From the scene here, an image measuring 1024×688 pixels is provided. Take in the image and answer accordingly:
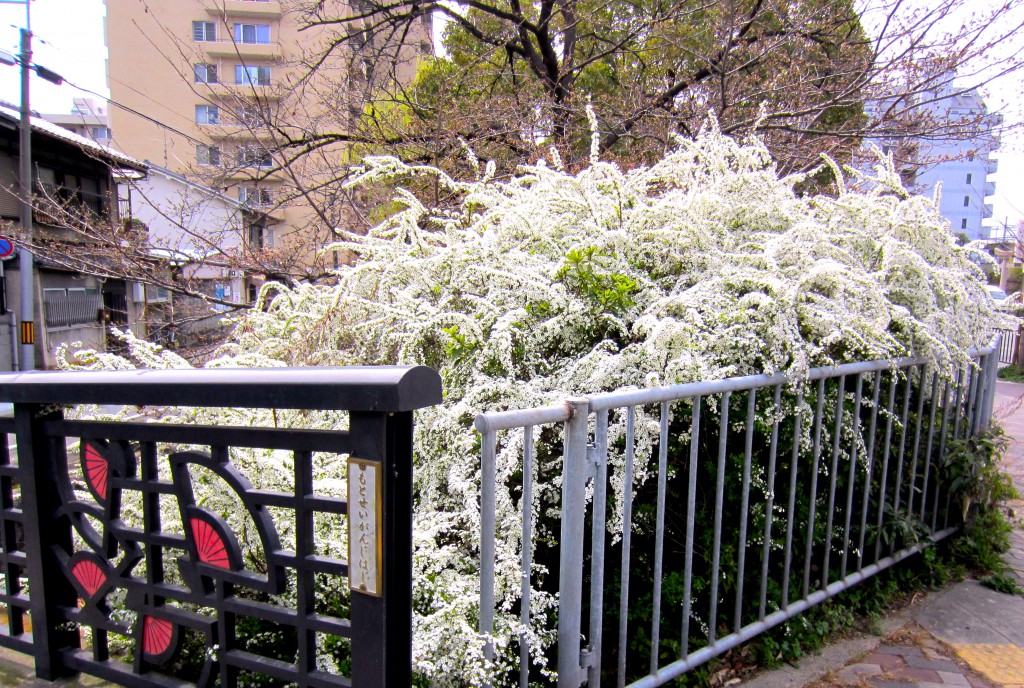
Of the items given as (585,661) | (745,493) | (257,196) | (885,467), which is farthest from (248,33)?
(585,661)

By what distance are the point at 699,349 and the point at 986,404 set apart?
2354 mm

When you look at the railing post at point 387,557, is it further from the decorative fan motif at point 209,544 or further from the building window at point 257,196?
the building window at point 257,196

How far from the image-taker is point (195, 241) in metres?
6.49

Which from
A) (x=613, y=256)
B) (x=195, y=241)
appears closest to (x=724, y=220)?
(x=613, y=256)

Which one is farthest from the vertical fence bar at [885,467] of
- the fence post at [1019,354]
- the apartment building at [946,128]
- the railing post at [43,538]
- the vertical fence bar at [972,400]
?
the fence post at [1019,354]

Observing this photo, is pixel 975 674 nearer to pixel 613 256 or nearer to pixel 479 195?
pixel 613 256

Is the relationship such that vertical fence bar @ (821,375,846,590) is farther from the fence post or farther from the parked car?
the fence post

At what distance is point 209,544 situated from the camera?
65.1 inches

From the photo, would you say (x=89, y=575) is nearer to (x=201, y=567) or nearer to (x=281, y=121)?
(x=201, y=567)

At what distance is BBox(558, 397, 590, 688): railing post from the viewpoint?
1.93 metres

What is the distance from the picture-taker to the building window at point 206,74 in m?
6.38

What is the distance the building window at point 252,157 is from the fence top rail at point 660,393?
6038 millimetres

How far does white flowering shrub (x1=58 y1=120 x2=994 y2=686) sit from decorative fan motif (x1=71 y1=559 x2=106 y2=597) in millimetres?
562

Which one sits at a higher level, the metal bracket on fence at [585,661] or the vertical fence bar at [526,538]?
the vertical fence bar at [526,538]
